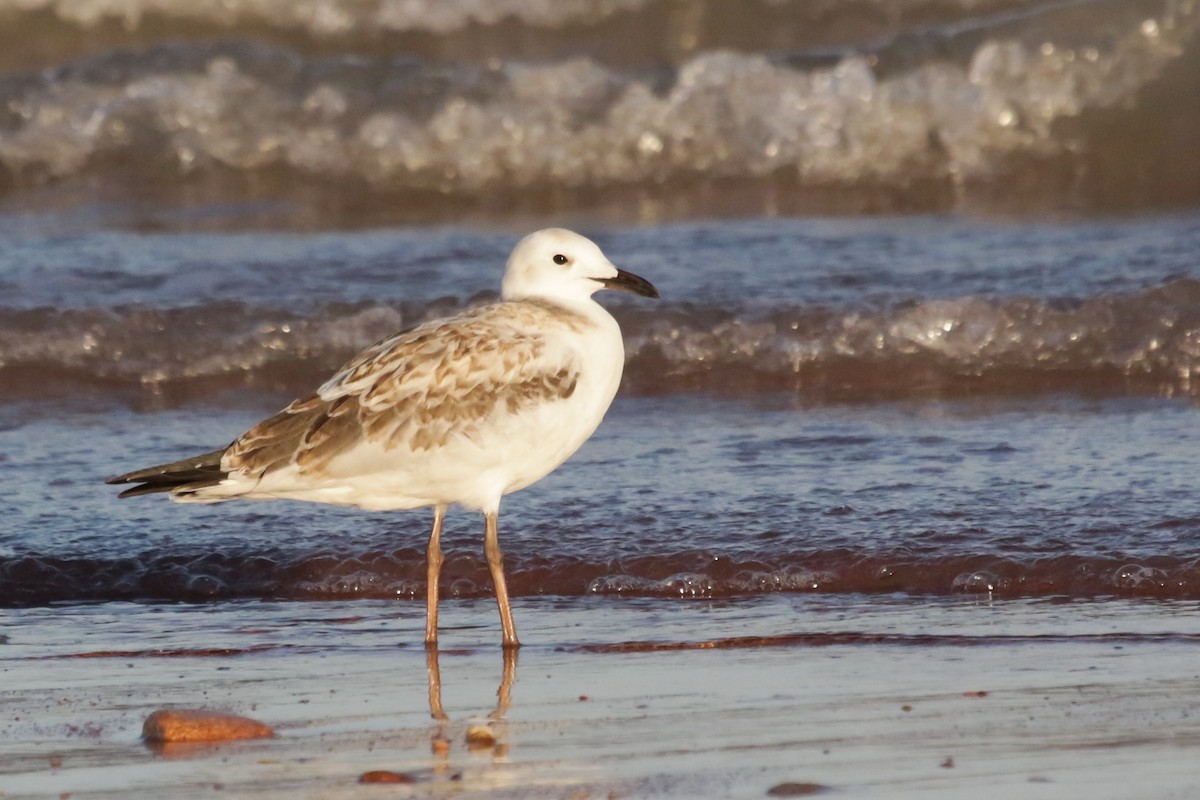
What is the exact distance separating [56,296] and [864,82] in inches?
211

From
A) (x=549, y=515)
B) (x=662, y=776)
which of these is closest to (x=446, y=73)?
(x=549, y=515)

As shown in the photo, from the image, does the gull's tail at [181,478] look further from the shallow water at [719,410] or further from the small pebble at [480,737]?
the small pebble at [480,737]

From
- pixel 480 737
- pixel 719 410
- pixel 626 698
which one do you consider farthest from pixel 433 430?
pixel 719 410

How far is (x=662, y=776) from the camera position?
3.48 meters

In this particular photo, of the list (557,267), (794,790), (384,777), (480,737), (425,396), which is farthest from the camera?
(557,267)

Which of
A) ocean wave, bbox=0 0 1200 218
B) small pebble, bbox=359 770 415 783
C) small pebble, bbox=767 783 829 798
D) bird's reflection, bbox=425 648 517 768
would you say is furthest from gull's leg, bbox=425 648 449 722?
ocean wave, bbox=0 0 1200 218

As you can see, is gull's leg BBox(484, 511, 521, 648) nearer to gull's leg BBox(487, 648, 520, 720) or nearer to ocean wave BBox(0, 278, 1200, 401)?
gull's leg BBox(487, 648, 520, 720)

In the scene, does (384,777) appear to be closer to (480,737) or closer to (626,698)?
(480,737)

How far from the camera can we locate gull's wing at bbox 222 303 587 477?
4.86 m

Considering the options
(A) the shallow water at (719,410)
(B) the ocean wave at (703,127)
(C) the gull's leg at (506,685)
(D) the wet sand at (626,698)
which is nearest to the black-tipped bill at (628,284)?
(A) the shallow water at (719,410)

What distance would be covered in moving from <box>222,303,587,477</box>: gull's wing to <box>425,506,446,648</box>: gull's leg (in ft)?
1.03

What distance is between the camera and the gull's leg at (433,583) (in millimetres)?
4754

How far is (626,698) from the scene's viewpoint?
4.11 metres

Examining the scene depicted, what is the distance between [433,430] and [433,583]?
0.40 m
